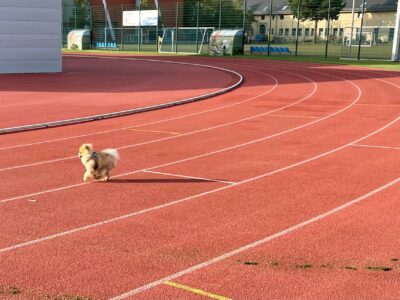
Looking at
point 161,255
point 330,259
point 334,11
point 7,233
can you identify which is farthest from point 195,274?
point 334,11

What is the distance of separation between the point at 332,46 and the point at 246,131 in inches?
1560

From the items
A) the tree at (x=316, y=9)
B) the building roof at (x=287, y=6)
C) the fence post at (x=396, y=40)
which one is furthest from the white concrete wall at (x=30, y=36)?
the building roof at (x=287, y=6)

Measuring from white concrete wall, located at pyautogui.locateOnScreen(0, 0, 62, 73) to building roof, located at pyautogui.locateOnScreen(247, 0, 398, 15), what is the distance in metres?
37.8

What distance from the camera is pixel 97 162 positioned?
26.0ft

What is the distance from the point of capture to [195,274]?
4.89 metres

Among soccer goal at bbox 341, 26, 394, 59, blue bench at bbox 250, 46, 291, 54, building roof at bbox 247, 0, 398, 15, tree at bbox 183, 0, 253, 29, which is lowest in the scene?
blue bench at bbox 250, 46, 291, 54

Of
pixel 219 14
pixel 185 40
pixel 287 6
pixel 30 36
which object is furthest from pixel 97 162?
pixel 287 6

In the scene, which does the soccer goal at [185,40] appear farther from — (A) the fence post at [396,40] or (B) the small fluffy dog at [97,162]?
(B) the small fluffy dog at [97,162]

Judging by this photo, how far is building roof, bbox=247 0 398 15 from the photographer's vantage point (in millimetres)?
71562

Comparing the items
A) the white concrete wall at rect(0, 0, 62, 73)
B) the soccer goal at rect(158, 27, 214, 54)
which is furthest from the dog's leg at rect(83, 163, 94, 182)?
the soccer goal at rect(158, 27, 214, 54)

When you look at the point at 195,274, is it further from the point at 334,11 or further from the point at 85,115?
the point at 334,11

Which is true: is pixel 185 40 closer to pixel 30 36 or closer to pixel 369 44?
pixel 369 44

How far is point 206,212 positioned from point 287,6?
73297 millimetres

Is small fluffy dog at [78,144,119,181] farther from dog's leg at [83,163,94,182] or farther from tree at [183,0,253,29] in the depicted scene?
tree at [183,0,253,29]
